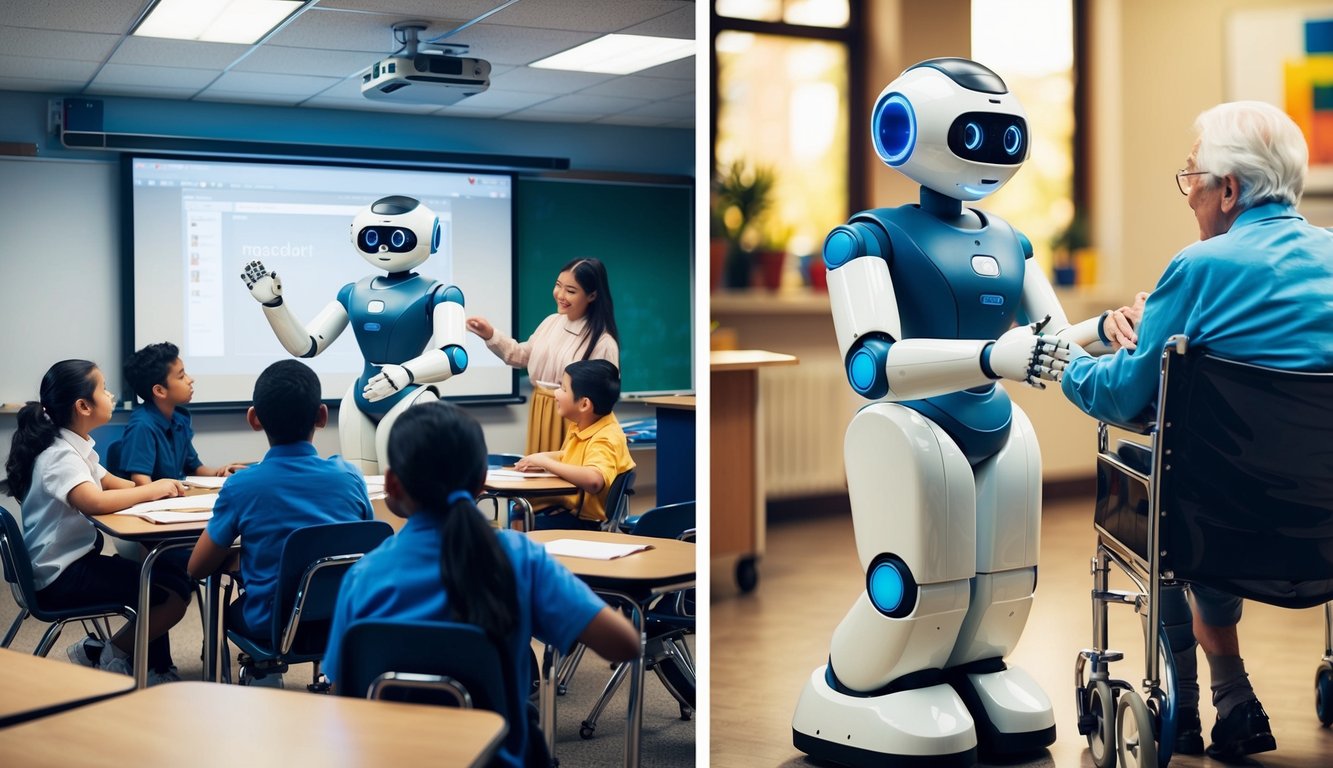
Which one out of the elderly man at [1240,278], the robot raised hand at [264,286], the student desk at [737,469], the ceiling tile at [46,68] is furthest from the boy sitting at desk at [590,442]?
the ceiling tile at [46,68]

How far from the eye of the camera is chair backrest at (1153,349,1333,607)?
6.77 ft

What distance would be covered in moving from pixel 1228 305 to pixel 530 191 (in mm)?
4528

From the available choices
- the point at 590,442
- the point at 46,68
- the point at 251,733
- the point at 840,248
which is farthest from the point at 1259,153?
the point at 46,68

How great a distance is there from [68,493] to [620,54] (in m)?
2.95

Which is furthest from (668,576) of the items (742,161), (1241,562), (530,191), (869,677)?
(530,191)

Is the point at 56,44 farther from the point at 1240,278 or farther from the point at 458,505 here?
the point at 1240,278

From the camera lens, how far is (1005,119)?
2.39 meters

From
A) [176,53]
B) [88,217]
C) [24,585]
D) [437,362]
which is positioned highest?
[176,53]

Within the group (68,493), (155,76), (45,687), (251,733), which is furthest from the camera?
(155,76)

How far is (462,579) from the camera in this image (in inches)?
72.4

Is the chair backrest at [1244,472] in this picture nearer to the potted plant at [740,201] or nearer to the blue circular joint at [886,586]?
the blue circular joint at [886,586]

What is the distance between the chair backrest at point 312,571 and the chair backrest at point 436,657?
1.01 m

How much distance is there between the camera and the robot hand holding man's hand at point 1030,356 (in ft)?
6.94

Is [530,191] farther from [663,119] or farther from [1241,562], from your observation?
[1241,562]
